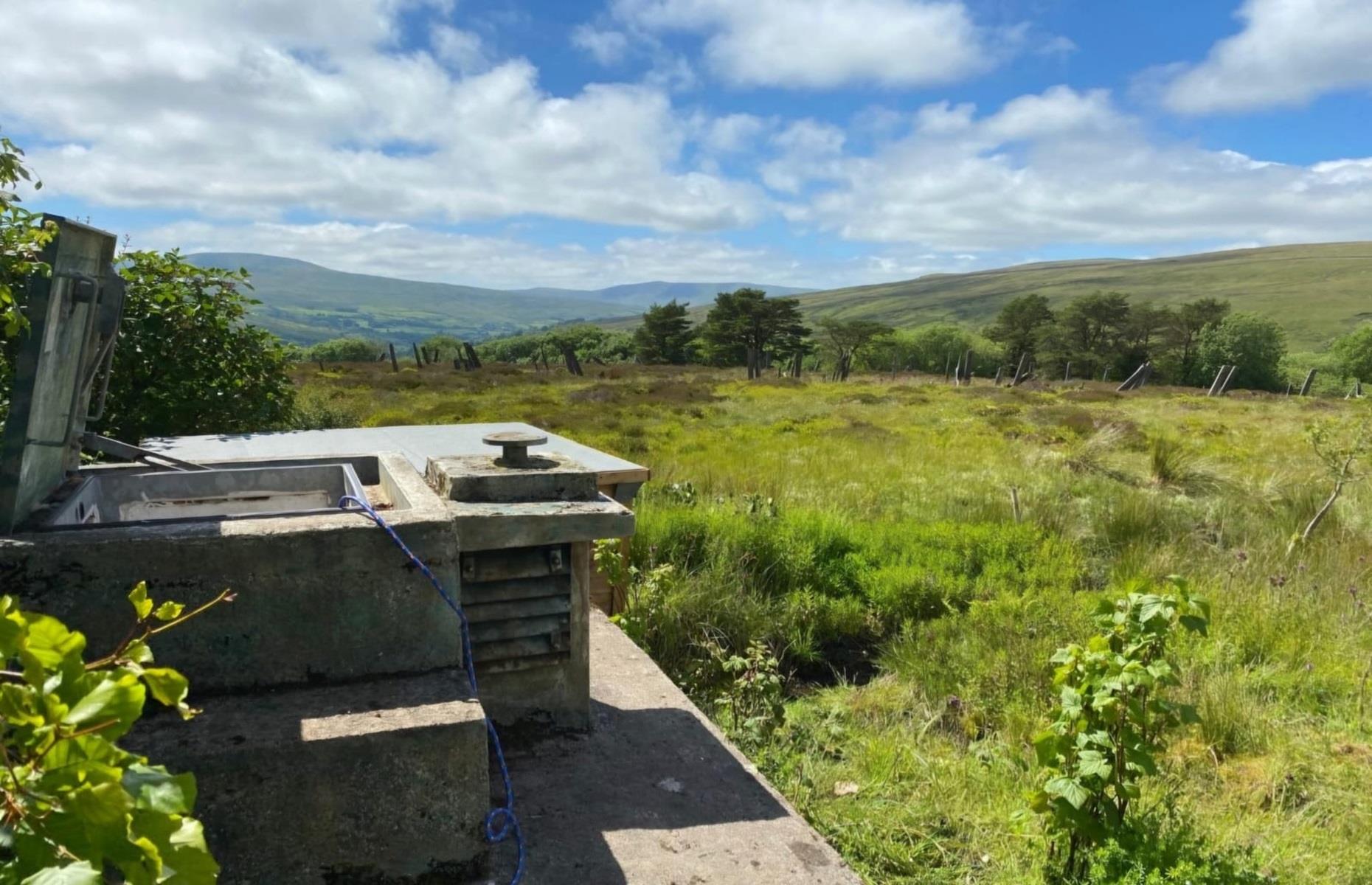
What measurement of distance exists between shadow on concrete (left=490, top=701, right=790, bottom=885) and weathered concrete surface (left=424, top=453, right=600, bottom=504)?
0.91 meters

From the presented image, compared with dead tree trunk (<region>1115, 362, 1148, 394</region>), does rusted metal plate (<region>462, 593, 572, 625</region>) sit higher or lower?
higher

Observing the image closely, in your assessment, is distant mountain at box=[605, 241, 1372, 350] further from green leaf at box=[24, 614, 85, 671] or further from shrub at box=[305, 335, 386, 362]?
green leaf at box=[24, 614, 85, 671]

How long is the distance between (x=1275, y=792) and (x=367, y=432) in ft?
17.8

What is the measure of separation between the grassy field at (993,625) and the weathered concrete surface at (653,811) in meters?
0.61

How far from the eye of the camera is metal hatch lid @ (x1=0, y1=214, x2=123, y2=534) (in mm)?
2176

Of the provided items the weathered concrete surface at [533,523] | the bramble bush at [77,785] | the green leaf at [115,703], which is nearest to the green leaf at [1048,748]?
the weathered concrete surface at [533,523]

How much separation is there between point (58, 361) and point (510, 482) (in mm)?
1381

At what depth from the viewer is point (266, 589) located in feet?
7.61

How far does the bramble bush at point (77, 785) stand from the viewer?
2.88 ft

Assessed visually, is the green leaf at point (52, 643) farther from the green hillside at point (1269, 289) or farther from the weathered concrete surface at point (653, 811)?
the green hillside at point (1269, 289)

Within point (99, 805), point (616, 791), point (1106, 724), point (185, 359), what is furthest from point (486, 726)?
point (185, 359)

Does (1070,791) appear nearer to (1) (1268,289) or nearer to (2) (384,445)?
(2) (384,445)

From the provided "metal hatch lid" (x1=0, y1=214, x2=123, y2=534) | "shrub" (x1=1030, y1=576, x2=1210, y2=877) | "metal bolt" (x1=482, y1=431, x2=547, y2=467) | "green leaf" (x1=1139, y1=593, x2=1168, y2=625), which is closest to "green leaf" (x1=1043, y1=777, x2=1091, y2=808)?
"shrub" (x1=1030, y1=576, x2=1210, y2=877)

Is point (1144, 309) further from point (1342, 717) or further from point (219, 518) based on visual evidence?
point (219, 518)
